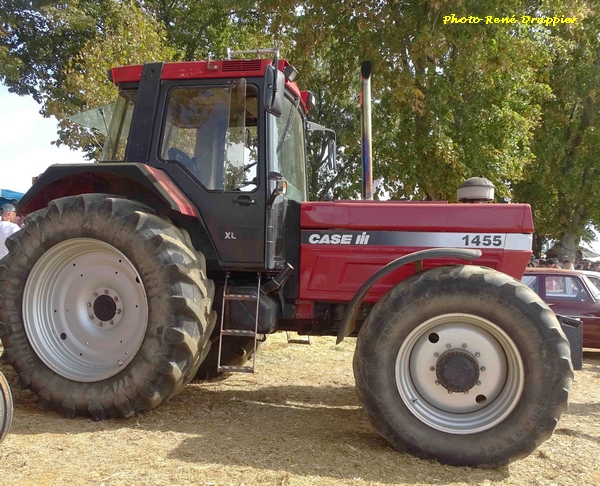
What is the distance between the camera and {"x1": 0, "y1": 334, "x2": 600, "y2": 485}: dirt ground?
314cm

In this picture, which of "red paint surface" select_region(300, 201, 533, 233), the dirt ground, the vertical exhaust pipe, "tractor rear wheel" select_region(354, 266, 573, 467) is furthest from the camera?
the vertical exhaust pipe

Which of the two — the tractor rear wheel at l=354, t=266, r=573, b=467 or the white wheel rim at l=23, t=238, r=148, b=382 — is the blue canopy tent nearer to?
the white wheel rim at l=23, t=238, r=148, b=382

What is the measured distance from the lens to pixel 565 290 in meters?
8.73

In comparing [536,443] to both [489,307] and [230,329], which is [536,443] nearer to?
[489,307]

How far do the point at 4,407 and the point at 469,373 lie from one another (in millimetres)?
2835

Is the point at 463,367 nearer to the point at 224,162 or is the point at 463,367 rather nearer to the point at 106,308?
the point at 224,162

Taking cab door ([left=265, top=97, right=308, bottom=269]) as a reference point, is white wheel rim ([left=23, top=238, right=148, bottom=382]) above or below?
below

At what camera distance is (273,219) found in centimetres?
436

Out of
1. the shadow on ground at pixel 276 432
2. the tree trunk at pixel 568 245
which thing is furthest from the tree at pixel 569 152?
the shadow on ground at pixel 276 432

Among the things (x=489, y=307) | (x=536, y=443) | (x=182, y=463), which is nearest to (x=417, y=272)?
(x=489, y=307)

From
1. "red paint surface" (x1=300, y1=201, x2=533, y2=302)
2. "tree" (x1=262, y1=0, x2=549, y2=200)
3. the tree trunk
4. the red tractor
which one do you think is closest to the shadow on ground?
the red tractor

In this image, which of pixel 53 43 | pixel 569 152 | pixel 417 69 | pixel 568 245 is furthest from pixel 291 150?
pixel 568 245

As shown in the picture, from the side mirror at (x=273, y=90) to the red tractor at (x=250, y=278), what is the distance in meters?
0.01

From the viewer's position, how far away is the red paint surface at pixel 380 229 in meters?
4.14
